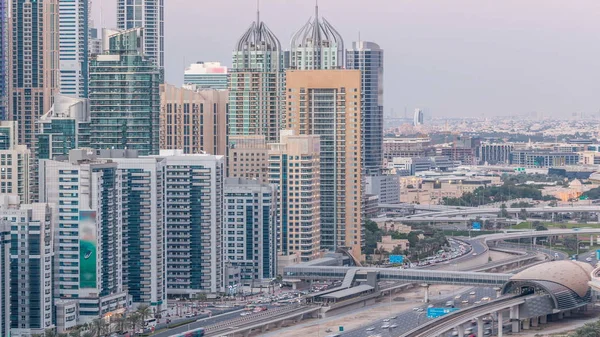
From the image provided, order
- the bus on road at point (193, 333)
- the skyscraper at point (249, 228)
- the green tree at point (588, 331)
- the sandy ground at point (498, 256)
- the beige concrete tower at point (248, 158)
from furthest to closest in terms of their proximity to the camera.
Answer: the sandy ground at point (498, 256)
the beige concrete tower at point (248, 158)
the skyscraper at point (249, 228)
the bus on road at point (193, 333)
the green tree at point (588, 331)

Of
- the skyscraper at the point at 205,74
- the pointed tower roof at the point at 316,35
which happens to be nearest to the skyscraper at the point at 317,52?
the pointed tower roof at the point at 316,35

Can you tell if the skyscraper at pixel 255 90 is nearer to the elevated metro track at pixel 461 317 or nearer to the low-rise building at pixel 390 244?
the low-rise building at pixel 390 244

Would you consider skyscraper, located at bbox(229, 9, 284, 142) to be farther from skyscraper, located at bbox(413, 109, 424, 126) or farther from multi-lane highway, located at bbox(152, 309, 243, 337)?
skyscraper, located at bbox(413, 109, 424, 126)

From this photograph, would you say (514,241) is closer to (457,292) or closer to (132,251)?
(457,292)

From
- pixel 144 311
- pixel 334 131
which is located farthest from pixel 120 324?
pixel 334 131

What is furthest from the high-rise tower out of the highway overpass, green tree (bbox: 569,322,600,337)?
green tree (bbox: 569,322,600,337)
